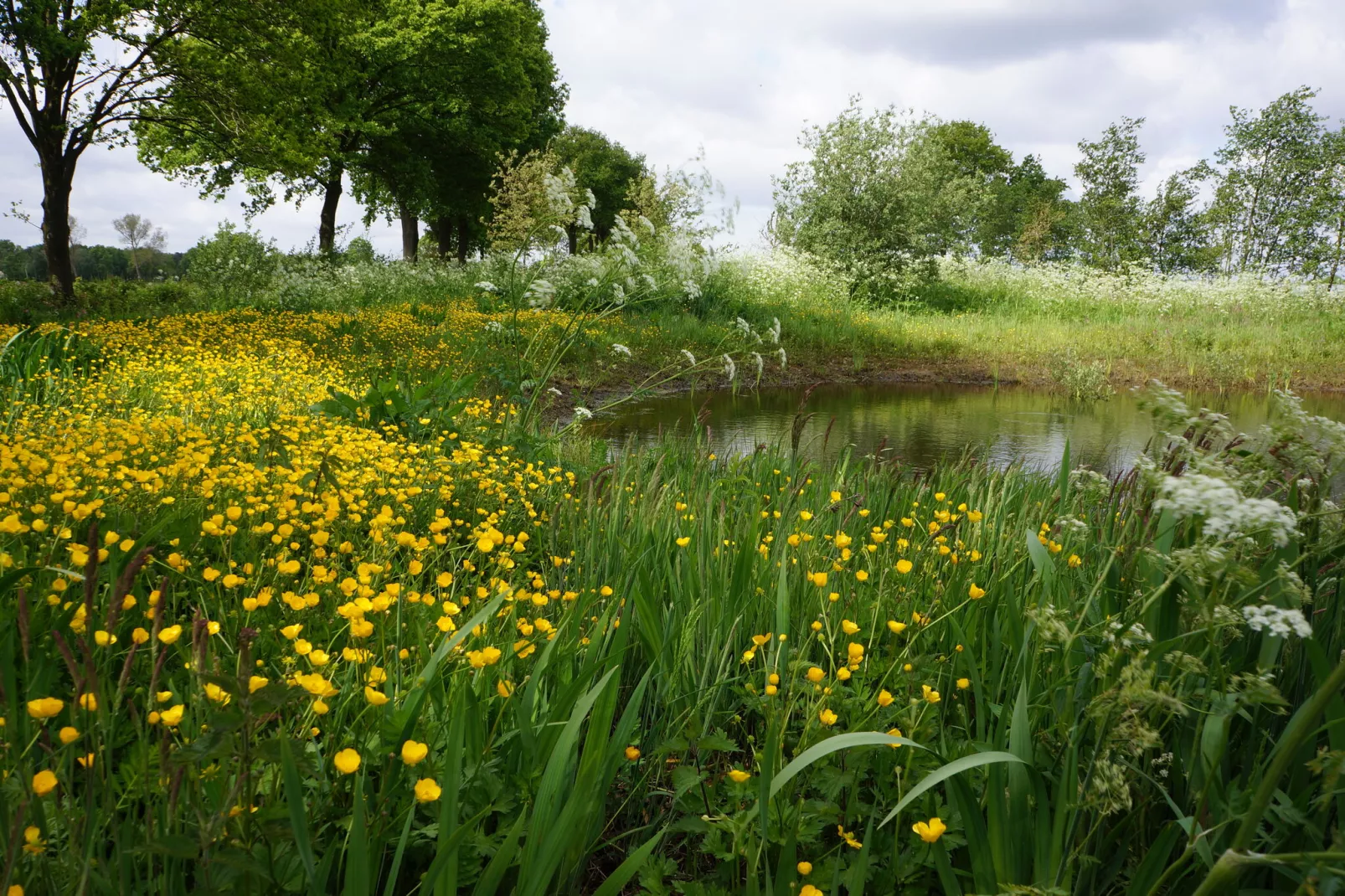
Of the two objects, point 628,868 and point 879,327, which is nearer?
point 628,868

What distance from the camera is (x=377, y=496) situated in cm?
299

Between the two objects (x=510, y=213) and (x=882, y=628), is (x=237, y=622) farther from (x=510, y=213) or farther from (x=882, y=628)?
(x=510, y=213)

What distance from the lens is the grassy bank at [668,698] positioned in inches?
40.5

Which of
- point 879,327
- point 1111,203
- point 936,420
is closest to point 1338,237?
point 1111,203

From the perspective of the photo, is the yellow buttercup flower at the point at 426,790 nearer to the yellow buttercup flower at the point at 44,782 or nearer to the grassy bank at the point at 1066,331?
the yellow buttercup flower at the point at 44,782

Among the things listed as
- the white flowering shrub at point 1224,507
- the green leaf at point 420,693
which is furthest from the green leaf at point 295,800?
the white flowering shrub at point 1224,507

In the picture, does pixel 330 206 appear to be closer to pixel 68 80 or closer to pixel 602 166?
pixel 68 80

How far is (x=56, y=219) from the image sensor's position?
12859 millimetres

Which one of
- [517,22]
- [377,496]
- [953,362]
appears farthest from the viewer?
[517,22]

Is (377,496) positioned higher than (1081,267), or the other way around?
(1081,267)

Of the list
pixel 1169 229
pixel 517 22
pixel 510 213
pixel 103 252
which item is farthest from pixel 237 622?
pixel 103 252

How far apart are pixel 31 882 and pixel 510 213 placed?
664 inches

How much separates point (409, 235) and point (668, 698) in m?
29.1

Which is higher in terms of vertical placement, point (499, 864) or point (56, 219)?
point (56, 219)
